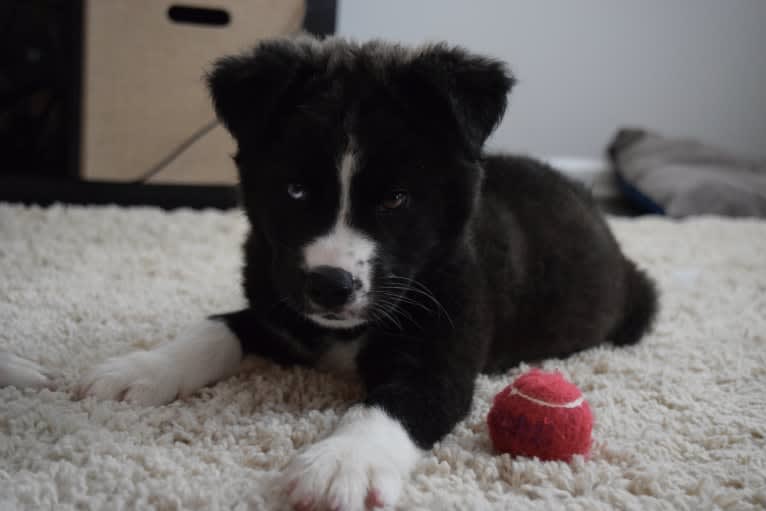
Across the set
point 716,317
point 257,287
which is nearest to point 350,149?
point 257,287

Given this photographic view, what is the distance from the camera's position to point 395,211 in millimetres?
1622

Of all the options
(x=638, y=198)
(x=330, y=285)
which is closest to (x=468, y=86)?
(x=330, y=285)

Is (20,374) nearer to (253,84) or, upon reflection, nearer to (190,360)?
(190,360)

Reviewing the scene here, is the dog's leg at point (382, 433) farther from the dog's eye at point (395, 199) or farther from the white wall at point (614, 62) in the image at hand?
the white wall at point (614, 62)

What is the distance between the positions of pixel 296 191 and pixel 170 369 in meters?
0.49

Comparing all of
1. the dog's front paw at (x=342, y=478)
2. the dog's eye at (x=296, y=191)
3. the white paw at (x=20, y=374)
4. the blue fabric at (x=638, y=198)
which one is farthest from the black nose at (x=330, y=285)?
the blue fabric at (x=638, y=198)

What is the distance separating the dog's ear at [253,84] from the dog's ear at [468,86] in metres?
0.27

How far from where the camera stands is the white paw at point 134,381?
5.39 feet

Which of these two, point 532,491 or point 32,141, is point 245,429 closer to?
point 532,491

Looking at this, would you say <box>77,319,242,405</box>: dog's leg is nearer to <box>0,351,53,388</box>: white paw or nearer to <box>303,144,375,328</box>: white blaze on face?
<box>0,351,53,388</box>: white paw

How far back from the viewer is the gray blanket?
14.7 ft

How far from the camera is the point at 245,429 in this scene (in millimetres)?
1562

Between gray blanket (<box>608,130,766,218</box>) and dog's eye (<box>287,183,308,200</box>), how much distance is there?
133 inches

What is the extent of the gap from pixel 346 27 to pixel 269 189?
3.56 metres
